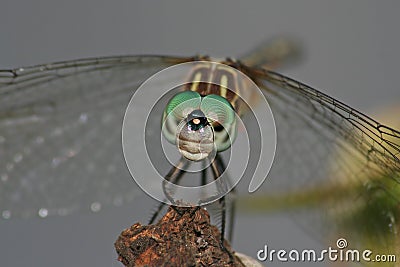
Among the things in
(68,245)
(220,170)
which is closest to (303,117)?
(220,170)

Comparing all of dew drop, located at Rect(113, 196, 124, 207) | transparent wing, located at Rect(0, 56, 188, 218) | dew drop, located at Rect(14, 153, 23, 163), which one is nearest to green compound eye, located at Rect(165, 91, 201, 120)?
transparent wing, located at Rect(0, 56, 188, 218)

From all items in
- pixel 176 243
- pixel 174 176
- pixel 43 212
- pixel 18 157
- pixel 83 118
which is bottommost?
pixel 176 243

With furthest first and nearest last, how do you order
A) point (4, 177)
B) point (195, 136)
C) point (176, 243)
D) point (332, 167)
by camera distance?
point (4, 177) < point (332, 167) < point (195, 136) < point (176, 243)

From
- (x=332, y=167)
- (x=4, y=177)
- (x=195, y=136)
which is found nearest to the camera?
(x=195, y=136)

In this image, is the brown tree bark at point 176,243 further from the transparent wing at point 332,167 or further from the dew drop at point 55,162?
the dew drop at point 55,162

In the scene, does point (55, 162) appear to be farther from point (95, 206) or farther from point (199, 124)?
point (199, 124)

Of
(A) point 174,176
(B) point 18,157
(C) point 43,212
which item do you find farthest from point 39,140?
(A) point 174,176

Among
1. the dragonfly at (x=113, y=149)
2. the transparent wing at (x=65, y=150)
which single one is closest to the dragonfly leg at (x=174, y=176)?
the dragonfly at (x=113, y=149)
